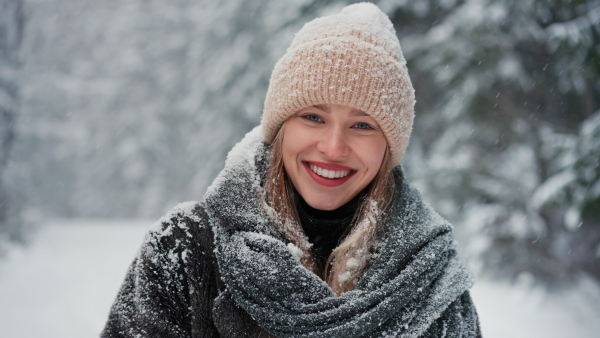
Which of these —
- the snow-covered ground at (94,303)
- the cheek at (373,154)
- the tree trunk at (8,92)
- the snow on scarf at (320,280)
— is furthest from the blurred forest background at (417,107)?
the cheek at (373,154)

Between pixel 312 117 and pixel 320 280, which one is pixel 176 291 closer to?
pixel 320 280

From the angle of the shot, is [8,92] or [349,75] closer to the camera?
[349,75]

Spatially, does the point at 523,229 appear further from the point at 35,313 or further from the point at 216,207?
the point at 35,313

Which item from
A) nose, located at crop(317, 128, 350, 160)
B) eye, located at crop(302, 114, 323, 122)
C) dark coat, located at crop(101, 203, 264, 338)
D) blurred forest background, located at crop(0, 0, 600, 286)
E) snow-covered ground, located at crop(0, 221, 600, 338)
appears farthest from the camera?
blurred forest background, located at crop(0, 0, 600, 286)

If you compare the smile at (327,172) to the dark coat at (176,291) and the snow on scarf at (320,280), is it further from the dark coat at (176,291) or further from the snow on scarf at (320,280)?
the dark coat at (176,291)

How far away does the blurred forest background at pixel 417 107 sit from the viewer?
720cm

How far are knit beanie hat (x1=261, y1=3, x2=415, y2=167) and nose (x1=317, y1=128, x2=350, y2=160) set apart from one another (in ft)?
0.38

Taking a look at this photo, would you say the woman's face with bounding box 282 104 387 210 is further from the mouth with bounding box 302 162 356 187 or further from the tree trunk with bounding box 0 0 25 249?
the tree trunk with bounding box 0 0 25 249

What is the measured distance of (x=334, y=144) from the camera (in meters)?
1.71

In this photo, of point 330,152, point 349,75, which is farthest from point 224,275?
point 349,75

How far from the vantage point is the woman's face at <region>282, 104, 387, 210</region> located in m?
1.75

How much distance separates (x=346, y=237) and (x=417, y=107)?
8.81 meters

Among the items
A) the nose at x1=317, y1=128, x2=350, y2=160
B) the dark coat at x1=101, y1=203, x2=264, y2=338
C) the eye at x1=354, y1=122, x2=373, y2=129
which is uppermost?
the eye at x1=354, y1=122, x2=373, y2=129

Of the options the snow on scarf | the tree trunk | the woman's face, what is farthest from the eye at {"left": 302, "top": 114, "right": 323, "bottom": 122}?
the tree trunk
